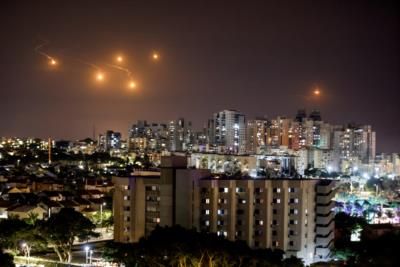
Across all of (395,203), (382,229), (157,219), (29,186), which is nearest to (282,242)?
(157,219)

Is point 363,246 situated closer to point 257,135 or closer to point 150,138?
point 257,135

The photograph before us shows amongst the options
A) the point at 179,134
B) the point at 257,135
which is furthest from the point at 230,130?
the point at 179,134

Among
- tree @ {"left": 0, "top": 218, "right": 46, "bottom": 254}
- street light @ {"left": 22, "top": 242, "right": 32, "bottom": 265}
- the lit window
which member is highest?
the lit window

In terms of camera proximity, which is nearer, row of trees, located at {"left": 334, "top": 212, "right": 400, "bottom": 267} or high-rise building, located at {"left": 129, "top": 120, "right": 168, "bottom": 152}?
row of trees, located at {"left": 334, "top": 212, "right": 400, "bottom": 267}

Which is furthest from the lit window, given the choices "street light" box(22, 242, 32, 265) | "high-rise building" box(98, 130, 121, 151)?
"high-rise building" box(98, 130, 121, 151)

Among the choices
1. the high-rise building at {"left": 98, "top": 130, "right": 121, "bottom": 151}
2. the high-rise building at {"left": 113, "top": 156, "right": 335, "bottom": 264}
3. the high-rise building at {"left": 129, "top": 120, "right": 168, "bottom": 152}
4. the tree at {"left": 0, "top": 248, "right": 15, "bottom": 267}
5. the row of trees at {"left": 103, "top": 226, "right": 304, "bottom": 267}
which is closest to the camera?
the tree at {"left": 0, "top": 248, "right": 15, "bottom": 267}

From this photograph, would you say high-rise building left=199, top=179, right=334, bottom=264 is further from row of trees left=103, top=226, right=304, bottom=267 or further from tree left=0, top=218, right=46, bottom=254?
tree left=0, top=218, right=46, bottom=254

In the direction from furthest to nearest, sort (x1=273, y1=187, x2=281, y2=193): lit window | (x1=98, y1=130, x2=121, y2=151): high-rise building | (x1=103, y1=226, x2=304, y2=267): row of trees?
1. (x1=98, y1=130, x2=121, y2=151): high-rise building
2. (x1=273, y1=187, x2=281, y2=193): lit window
3. (x1=103, y1=226, x2=304, y2=267): row of trees
